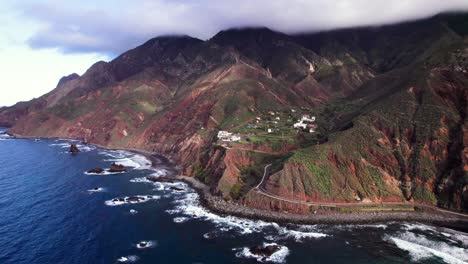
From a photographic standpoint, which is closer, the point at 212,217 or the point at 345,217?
the point at 345,217

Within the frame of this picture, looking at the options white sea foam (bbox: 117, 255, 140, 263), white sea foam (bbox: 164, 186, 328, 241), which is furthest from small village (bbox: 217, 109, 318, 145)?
white sea foam (bbox: 117, 255, 140, 263)

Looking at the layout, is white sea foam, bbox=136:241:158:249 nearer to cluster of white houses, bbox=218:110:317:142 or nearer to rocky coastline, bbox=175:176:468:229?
rocky coastline, bbox=175:176:468:229

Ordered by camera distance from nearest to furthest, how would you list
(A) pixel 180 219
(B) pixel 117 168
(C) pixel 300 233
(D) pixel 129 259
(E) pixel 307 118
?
(D) pixel 129 259 → (C) pixel 300 233 → (A) pixel 180 219 → (B) pixel 117 168 → (E) pixel 307 118

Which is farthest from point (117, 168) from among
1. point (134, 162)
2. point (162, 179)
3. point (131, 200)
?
point (131, 200)

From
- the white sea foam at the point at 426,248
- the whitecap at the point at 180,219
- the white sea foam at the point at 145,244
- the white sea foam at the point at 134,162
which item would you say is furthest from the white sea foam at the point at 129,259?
the white sea foam at the point at 134,162

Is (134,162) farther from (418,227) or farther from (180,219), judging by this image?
(418,227)

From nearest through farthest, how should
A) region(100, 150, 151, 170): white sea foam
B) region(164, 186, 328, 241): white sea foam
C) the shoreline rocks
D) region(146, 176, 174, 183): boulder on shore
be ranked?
1. the shoreline rocks
2. region(164, 186, 328, 241): white sea foam
3. region(146, 176, 174, 183): boulder on shore
4. region(100, 150, 151, 170): white sea foam
